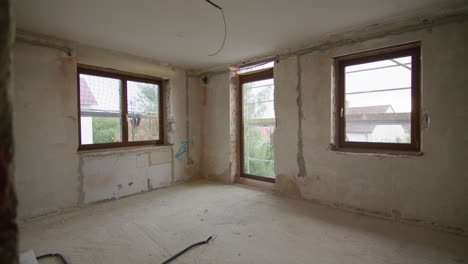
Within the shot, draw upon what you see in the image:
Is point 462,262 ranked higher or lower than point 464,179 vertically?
lower

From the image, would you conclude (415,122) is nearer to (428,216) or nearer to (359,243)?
(428,216)

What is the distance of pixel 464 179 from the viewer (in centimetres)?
218

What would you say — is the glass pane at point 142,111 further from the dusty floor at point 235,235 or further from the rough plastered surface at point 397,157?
the rough plastered surface at point 397,157

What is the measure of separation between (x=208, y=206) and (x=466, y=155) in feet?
9.56

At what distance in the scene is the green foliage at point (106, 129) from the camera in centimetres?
333

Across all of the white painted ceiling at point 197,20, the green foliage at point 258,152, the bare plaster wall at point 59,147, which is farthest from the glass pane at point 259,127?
the bare plaster wall at point 59,147

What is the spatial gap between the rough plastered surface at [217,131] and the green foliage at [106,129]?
1691mm

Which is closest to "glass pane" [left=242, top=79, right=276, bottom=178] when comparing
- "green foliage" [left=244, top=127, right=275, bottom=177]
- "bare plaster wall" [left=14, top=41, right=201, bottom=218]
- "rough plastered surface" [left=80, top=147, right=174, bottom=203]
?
"green foliage" [left=244, top=127, right=275, bottom=177]

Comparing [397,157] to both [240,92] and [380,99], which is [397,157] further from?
[240,92]

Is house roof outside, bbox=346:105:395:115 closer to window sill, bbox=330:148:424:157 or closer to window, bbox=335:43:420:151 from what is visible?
window, bbox=335:43:420:151

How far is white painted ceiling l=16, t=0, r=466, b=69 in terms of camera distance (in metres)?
2.12

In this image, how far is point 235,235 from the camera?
227 centimetres

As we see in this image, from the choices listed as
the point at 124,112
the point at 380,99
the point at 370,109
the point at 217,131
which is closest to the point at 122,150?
the point at 124,112

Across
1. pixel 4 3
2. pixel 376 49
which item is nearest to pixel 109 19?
pixel 4 3
